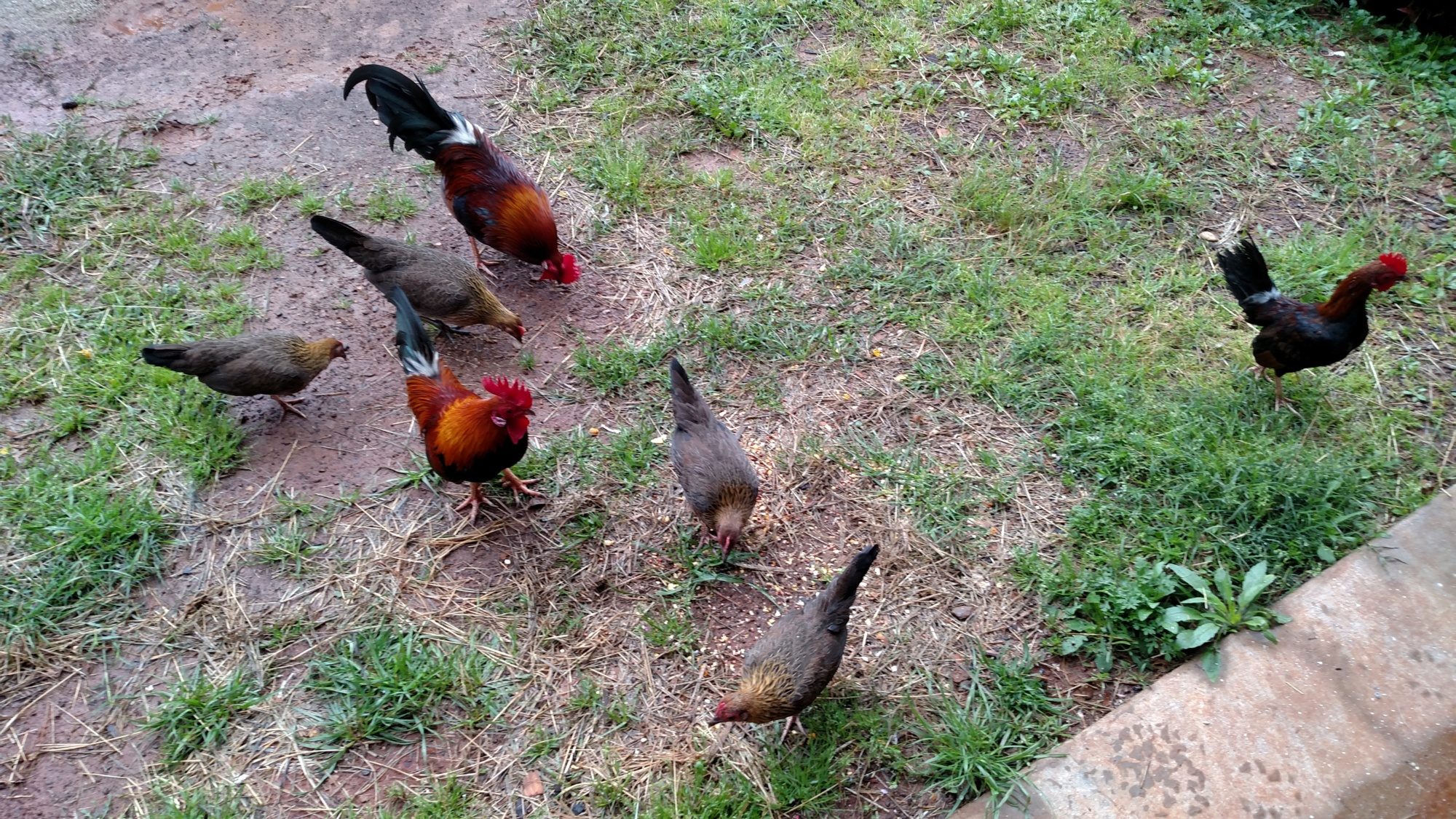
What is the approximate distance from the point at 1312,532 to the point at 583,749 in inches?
122

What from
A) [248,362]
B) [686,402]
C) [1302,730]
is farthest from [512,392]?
[1302,730]

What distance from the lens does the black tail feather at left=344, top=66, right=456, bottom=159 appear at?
14.4 feet

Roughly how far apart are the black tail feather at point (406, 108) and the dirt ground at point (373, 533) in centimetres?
54

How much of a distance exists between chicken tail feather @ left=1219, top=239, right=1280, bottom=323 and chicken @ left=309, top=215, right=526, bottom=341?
11.7 ft

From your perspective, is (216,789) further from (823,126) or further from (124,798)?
(823,126)

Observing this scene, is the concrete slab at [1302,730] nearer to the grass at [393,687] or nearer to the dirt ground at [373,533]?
the dirt ground at [373,533]

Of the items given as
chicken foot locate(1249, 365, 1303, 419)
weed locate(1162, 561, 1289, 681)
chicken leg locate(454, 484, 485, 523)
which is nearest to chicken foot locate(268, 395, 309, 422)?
chicken leg locate(454, 484, 485, 523)

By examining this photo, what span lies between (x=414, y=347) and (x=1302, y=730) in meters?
3.71

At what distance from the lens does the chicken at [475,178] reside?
4.39 m

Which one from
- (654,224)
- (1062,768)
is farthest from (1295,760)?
(654,224)

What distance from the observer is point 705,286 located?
15.1 ft

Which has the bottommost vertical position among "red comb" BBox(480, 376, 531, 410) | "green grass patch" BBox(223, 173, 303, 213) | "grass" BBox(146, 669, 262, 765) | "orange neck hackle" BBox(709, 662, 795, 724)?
"grass" BBox(146, 669, 262, 765)

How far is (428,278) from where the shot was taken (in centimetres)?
410

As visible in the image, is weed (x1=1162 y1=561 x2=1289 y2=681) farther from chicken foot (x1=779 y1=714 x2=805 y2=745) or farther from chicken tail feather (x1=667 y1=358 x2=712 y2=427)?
chicken tail feather (x1=667 y1=358 x2=712 y2=427)
